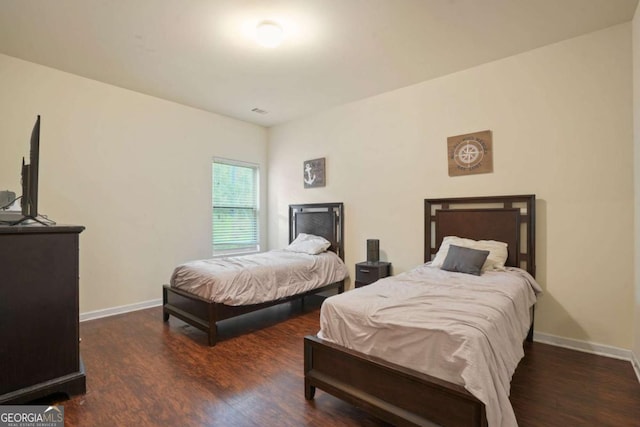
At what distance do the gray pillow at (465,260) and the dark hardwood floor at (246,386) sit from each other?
0.86 meters

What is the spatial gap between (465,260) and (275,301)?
78.6 inches

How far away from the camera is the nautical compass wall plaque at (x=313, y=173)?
15.8 ft

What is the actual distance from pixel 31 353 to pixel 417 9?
11.7 feet

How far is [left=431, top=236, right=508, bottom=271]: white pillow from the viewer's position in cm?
299

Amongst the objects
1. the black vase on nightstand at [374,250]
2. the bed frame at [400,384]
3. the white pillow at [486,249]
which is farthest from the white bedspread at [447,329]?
the black vase on nightstand at [374,250]

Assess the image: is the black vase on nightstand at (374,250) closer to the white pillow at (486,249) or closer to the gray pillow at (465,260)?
the white pillow at (486,249)

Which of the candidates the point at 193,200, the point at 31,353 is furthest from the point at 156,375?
the point at 193,200

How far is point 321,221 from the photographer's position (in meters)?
4.79

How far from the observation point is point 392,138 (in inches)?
161

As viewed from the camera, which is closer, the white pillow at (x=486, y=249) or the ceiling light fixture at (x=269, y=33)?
the ceiling light fixture at (x=269, y=33)

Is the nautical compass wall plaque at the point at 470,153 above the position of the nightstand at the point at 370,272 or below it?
above

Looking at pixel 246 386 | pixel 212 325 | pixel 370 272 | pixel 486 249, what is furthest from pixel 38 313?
pixel 486 249

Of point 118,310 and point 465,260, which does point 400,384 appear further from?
point 118,310

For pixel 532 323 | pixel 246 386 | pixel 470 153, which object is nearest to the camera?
pixel 246 386
